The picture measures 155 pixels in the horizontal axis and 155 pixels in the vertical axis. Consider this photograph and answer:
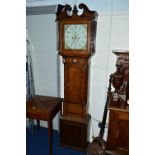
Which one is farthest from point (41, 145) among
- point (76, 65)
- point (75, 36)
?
point (75, 36)

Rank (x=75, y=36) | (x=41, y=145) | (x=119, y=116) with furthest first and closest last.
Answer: (x=41, y=145)
(x=75, y=36)
(x=119, y=116)

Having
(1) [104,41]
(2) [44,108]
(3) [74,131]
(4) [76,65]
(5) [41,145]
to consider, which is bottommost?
(5) [41,145]

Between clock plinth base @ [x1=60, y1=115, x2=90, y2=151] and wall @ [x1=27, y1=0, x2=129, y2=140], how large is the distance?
280 mm

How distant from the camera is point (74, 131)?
2.33m

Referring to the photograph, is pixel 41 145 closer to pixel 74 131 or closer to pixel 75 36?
pixel 74 131

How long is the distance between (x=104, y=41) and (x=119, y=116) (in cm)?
96

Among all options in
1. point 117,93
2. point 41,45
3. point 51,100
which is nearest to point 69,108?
point 51,100

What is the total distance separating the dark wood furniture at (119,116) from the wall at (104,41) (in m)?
0.35

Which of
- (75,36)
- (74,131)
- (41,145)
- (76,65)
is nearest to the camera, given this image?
(75,36)

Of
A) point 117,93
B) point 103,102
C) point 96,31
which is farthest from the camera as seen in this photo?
point 103,102

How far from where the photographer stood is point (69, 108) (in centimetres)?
238

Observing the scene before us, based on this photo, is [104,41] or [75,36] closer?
[75,36]
